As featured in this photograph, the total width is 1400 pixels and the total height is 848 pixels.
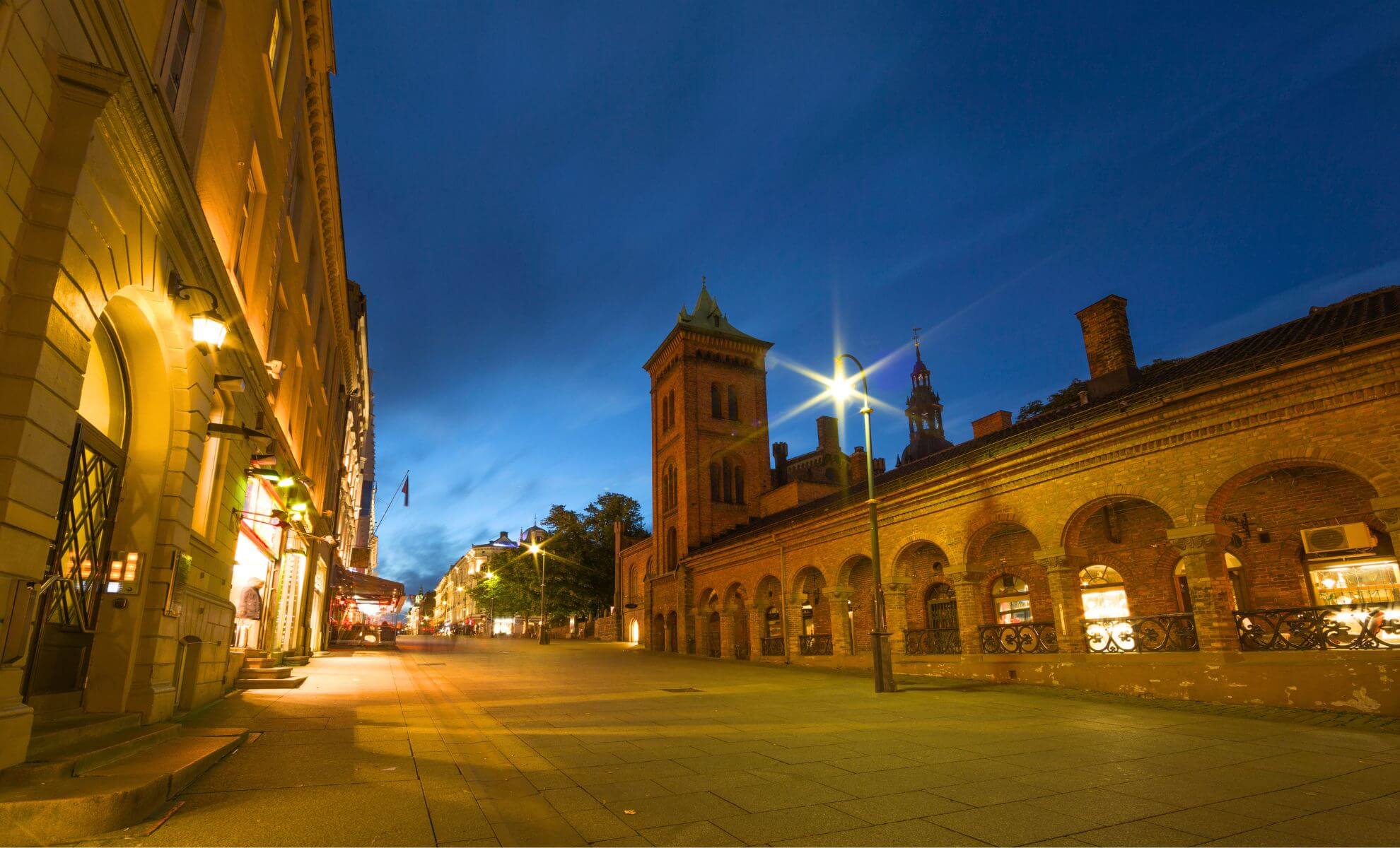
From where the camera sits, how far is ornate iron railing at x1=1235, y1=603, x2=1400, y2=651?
33.7ft

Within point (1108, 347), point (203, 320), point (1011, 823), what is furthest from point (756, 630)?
point (1011, 823)

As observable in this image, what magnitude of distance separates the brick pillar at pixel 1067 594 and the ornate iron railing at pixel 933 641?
3.42 m

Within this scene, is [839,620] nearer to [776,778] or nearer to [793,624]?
[793,624]

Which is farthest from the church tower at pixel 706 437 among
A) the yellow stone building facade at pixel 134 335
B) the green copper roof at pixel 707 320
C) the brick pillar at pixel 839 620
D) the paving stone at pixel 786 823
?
the paving stone at pixel 786 823

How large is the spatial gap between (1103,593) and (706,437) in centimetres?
2400

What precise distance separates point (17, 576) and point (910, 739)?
26.4 feet

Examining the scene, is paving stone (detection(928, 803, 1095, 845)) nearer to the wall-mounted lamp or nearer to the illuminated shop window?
the wall-mounted lamp

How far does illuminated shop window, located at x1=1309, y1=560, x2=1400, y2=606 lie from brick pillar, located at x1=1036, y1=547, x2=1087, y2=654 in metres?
4.39

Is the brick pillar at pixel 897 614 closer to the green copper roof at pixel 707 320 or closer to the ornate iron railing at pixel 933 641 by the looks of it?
the ornate iron railing at pixel 933 641

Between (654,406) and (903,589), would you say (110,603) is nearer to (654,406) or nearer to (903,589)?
(903,589)

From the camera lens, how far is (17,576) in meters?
4.86

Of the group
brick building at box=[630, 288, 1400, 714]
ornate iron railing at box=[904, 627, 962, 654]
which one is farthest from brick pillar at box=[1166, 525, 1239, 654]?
ornate iron railing at box=[904, 627, 962, 654]

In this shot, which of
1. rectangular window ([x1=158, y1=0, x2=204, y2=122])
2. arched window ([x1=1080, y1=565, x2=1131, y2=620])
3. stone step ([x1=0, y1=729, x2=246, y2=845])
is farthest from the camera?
arched window ([x1=1080, y1=565, x2=1131, y2=620])

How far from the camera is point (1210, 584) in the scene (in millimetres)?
11961
